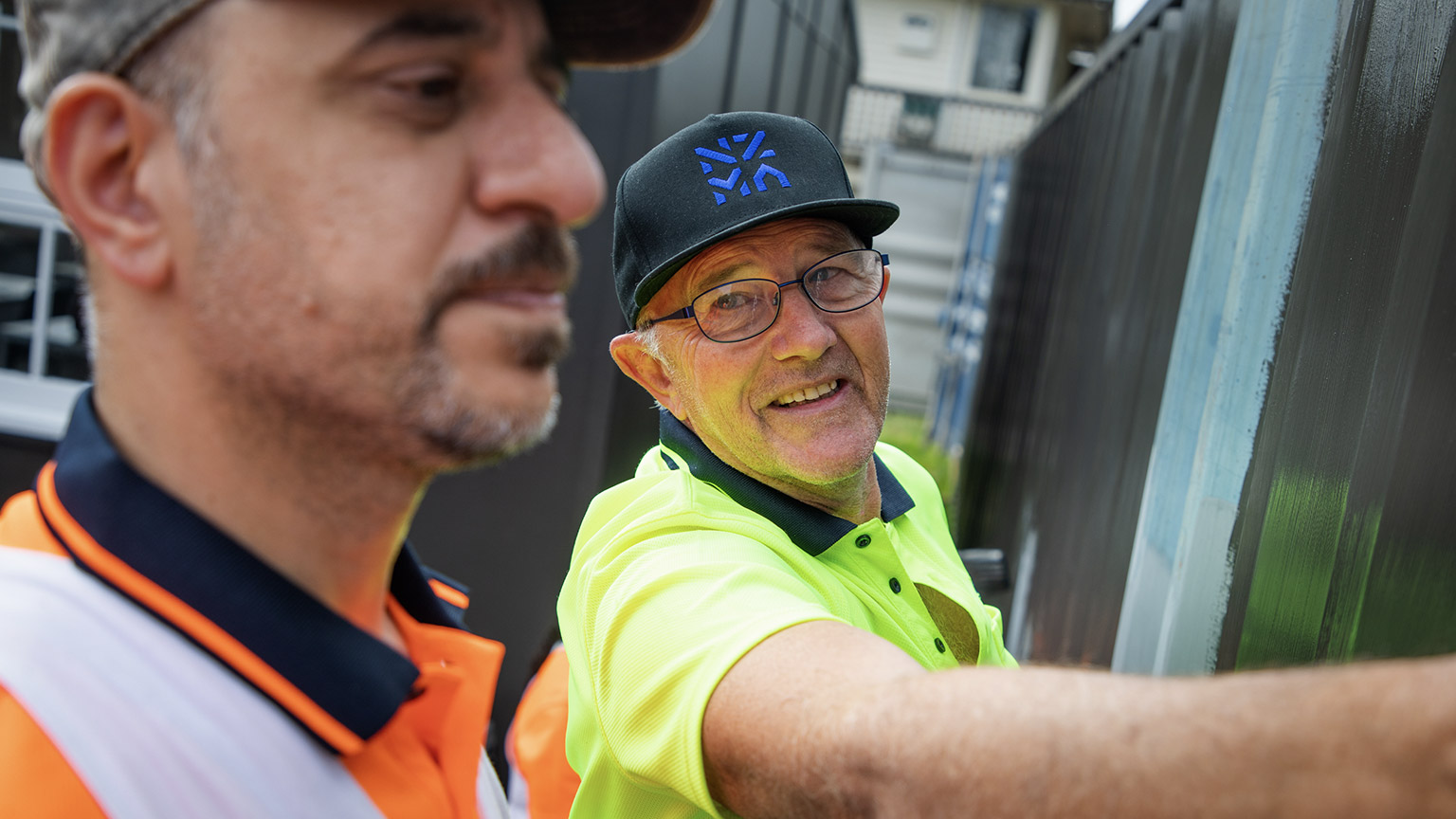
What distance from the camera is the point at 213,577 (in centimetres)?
91

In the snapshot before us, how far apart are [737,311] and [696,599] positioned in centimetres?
71

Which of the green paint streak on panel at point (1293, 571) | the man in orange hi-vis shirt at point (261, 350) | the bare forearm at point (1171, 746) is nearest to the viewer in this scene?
the bare forearm at point (1171, 746)

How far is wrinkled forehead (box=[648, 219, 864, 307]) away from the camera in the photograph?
185cm

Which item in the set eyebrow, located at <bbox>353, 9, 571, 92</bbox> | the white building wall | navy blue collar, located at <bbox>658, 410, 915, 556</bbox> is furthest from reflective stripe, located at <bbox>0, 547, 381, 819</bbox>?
the white building wall

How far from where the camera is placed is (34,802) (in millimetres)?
755

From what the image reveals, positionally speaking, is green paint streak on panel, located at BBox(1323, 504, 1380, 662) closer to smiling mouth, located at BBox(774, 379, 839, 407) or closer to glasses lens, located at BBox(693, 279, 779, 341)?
smiling mouth, located at BBox(774, 379, 839, 407)

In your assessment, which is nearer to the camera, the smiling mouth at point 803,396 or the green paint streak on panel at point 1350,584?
the green paint streak on panel at point 1350,584

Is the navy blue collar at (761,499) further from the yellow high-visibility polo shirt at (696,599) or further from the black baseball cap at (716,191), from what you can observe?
the black baseball cap at (716,191)

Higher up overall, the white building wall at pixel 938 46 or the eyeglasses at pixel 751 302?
the white building wall at pixel 938 46

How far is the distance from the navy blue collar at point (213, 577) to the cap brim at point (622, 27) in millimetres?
637

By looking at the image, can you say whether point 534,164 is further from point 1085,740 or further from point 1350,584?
point 1350,584

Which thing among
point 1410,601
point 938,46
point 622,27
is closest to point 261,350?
point 622,27

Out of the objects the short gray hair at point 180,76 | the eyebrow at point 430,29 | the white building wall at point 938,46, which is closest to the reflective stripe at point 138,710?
the short gray hair at point 180,76

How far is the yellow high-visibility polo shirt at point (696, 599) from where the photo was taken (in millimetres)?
1257
